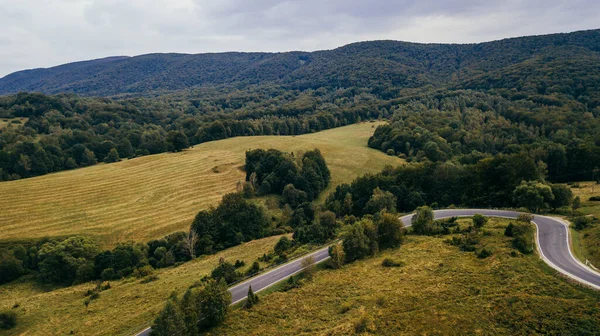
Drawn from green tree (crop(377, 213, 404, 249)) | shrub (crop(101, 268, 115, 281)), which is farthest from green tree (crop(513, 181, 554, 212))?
shrub (crop(101, 268, 115, 281))

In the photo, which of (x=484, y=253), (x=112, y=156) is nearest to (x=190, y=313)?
(x=484, y=253)

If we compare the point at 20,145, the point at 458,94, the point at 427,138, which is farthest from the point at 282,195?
the point at 458,94

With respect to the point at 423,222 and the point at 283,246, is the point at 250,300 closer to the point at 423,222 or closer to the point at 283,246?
the point at 283,246

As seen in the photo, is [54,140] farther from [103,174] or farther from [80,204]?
[80,204]

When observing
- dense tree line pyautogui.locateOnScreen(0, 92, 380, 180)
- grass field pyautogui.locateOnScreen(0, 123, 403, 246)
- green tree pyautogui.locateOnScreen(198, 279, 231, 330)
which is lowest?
green tree pyautogui.locateOnScreen(198, 279, 231, 330)

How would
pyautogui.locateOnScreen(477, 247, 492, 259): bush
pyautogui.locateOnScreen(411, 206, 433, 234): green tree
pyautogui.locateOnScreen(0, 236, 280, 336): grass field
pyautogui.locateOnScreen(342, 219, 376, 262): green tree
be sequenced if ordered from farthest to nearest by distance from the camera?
pyautogui.locateOnScreen(411, 206, 433, 234): green tree → pyautogui.locateOnScreen(342, 219, 376, 262): green tree → pyautogui.locateOnScreen(477, 247, 492, 259): bush → pyautogui.locateOnScreen(0, 236, 280, 336): grass field

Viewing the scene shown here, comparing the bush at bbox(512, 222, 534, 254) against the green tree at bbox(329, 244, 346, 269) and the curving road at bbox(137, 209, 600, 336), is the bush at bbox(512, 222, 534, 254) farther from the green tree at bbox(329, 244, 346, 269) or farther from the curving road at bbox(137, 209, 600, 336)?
the green tree at bbox(329, 244, 346, 269)
